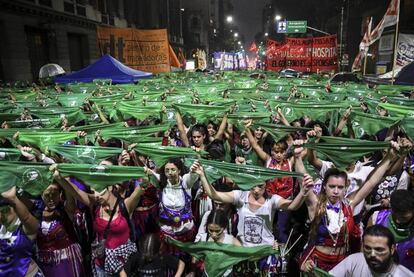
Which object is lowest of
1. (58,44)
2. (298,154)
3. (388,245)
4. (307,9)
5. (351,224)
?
(351,224)

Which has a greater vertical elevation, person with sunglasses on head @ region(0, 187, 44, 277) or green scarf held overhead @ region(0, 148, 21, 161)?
green scarf held overhead @ region(0, 148, 21, 161)

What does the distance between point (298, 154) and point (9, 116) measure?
6026 mm

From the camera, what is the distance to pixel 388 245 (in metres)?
3.01

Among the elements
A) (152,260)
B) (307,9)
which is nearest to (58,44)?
(152,260)

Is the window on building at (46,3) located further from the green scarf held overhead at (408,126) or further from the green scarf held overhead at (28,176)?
the green scarf held overhead at (408,126)

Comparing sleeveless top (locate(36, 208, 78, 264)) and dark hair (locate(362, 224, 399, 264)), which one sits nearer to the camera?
dark hair (locate(362, 224, 399, 264))

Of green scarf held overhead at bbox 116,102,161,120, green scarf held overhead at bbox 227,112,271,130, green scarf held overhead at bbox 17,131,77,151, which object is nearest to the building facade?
green scarf held overhead at bbox 116,102,161,120

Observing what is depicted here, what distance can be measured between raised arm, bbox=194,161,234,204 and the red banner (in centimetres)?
1918

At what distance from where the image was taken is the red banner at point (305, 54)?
21672 millimetres

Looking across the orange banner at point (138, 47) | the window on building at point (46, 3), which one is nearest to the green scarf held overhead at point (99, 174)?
the orange banner at point (138, 47)

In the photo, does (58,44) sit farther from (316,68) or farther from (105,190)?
(105,190)

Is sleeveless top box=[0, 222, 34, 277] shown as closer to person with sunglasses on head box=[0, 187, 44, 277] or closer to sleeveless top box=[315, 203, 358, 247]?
person with sunglasses on head box=[0, 187, 44, 277]

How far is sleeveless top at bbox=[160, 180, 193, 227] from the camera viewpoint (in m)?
4.56

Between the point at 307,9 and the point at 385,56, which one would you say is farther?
the point at 307,9
